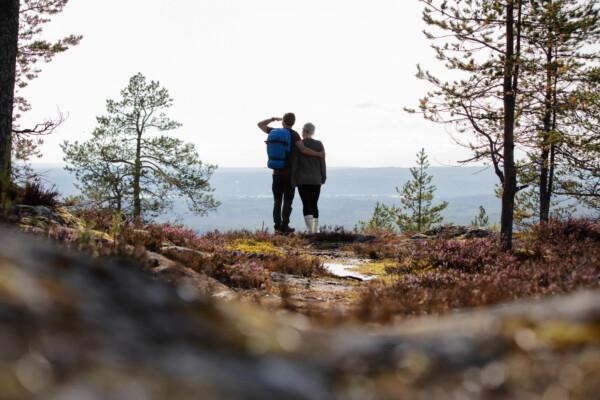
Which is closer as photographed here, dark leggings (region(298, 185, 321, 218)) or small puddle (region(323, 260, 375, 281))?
small puddle (region(323, 260, 375, 281))

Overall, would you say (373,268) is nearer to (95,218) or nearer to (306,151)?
(95,218)

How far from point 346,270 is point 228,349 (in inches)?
338

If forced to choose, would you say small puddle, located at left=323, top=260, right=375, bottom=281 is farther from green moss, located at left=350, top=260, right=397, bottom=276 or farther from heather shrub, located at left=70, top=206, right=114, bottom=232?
heather shrub, located at left=70, top=206, right=114, bottom=232

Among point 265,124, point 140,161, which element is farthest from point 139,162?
point 265,124

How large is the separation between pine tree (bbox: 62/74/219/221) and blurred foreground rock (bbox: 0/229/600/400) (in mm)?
34106

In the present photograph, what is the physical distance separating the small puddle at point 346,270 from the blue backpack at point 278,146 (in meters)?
5.50

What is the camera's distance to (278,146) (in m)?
16.1

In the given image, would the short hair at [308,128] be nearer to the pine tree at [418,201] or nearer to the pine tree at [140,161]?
the pine tree at [140,161]

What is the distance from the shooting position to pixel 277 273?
873 centimetres

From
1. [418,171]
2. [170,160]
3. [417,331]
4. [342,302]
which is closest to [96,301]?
[417,331]

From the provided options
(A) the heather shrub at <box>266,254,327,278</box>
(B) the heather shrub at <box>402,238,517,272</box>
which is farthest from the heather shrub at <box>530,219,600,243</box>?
(A) the heather shrub at <box>266,254,327,278</box>

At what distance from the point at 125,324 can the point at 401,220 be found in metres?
51.5

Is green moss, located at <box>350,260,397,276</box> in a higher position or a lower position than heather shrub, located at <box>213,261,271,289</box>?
lower

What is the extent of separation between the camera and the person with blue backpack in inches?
634
